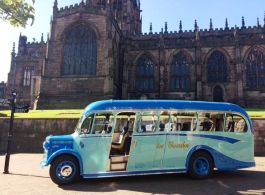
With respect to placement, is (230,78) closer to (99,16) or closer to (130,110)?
(99,16)

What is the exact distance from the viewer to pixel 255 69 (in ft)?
105

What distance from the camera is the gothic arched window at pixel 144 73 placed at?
114ft

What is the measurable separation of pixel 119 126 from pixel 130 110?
91cm

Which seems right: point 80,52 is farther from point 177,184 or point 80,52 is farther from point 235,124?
point 177,184

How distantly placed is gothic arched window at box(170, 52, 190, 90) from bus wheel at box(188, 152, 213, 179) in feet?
85.8

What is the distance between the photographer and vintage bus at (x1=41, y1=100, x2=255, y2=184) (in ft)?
24.2

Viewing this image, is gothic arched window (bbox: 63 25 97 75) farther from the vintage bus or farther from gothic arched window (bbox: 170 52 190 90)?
the vintage bus

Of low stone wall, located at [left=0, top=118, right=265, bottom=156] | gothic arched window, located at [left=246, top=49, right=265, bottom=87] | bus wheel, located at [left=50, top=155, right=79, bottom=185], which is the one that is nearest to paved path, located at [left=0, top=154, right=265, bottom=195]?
bus wheel, located at [left=50, top=155, right=79, bottom=185]

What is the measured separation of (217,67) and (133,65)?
1230 cm

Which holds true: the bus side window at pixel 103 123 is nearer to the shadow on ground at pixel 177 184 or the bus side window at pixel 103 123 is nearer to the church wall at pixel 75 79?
the shadow on ground at pixel 177 184

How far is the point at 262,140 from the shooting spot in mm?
13688

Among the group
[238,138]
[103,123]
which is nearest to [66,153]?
[103,123]

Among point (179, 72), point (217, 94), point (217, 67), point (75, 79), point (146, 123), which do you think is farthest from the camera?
point (179, 72)

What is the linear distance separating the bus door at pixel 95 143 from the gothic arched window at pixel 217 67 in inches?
1114
